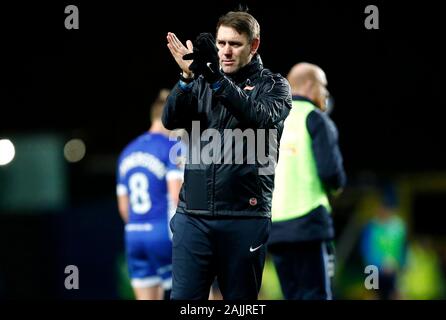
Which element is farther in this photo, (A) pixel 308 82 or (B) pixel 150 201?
(B) pixel 150 201

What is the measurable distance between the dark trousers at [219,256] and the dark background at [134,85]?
5317mm

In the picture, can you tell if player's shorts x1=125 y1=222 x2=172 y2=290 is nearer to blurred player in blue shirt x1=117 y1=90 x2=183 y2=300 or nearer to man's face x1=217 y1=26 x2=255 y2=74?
blurred player in blue shirt x1=117 y1=90 x2=183 y2=300

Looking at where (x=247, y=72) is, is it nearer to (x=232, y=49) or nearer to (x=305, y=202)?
(x=232, y=49)

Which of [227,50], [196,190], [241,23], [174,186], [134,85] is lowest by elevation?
[174,186]

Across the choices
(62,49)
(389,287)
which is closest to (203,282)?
(389,287)

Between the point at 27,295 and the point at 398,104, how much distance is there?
8.02 m

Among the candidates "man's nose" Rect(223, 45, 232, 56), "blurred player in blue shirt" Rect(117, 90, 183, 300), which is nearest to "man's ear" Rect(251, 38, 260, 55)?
"man's nose" Rect(223, 45, 232, 56)

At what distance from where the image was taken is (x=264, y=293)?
A: 11578 millimetres

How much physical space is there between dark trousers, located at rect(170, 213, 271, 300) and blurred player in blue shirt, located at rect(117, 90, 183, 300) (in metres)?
2.45

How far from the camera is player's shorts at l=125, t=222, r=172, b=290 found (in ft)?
23.0

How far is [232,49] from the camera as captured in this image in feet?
14.5

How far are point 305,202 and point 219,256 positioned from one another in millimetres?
1812

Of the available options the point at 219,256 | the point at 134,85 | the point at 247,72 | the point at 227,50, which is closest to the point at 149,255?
the point at 219,256

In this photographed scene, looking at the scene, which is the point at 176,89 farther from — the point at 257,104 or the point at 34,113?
the point at 34,113
